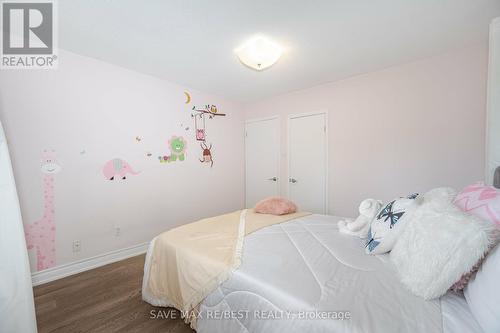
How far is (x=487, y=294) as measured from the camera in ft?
2.41

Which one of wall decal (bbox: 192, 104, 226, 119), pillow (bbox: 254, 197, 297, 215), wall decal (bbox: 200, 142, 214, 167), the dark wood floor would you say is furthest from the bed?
wall decal (bbox: 192, 104, 226, 119)

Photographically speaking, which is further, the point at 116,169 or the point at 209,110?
the point at 209,110

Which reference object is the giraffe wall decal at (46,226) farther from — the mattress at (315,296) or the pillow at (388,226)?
the pillow at (388,226)

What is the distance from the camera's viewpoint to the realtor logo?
1.69 metres

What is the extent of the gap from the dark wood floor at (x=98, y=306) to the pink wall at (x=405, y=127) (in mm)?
2557

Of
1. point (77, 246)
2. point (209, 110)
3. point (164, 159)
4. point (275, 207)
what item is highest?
point (209, 110)

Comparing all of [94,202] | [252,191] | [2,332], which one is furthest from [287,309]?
[252,191]

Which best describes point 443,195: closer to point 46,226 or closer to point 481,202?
point 481,202

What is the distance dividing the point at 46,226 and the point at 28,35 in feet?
5.88

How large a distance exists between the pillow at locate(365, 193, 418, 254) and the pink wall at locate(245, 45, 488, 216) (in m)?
1.35

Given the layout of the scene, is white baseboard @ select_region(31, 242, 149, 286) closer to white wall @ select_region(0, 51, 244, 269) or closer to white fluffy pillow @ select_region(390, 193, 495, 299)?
white wall @ select_region(0, 51, 244, 269)

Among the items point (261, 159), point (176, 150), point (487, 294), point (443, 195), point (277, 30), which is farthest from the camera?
point (261, 159)

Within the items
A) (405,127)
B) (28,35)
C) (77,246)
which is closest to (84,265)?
(77,246)

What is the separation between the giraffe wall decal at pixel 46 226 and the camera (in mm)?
2066
